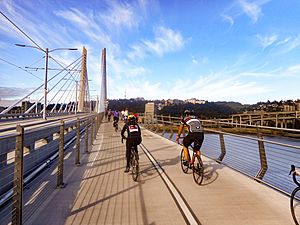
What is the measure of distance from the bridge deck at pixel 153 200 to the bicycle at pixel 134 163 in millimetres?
162

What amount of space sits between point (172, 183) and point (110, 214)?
92.0 inches

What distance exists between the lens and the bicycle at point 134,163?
7.03m

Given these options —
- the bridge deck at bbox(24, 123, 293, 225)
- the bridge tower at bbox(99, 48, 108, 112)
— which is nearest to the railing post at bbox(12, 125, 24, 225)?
the bridge deck at bbox(24, 123, 293, 225)

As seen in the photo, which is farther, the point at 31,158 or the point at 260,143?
the point at 260,143

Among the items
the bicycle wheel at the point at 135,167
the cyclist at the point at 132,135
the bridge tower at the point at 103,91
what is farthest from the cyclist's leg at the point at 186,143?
the bridge tower at the point at 103,91

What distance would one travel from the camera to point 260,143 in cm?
694

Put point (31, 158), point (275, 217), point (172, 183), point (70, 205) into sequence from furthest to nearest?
point (172, 183) < point (31, 158) < point (70, 205) < point (275, 217)

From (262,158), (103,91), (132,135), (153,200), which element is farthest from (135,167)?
(103,91)

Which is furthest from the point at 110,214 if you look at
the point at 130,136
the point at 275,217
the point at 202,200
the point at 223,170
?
the point at 223,170

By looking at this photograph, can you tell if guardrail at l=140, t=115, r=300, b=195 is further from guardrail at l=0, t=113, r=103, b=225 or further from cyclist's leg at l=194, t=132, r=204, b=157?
guardrail at l=0, t=113, r=103, b=225

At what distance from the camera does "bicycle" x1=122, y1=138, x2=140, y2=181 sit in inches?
277

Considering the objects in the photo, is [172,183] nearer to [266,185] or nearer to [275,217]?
[266,185]

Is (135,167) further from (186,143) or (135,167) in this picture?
(186,143)

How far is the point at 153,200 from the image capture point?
5.35 metres
